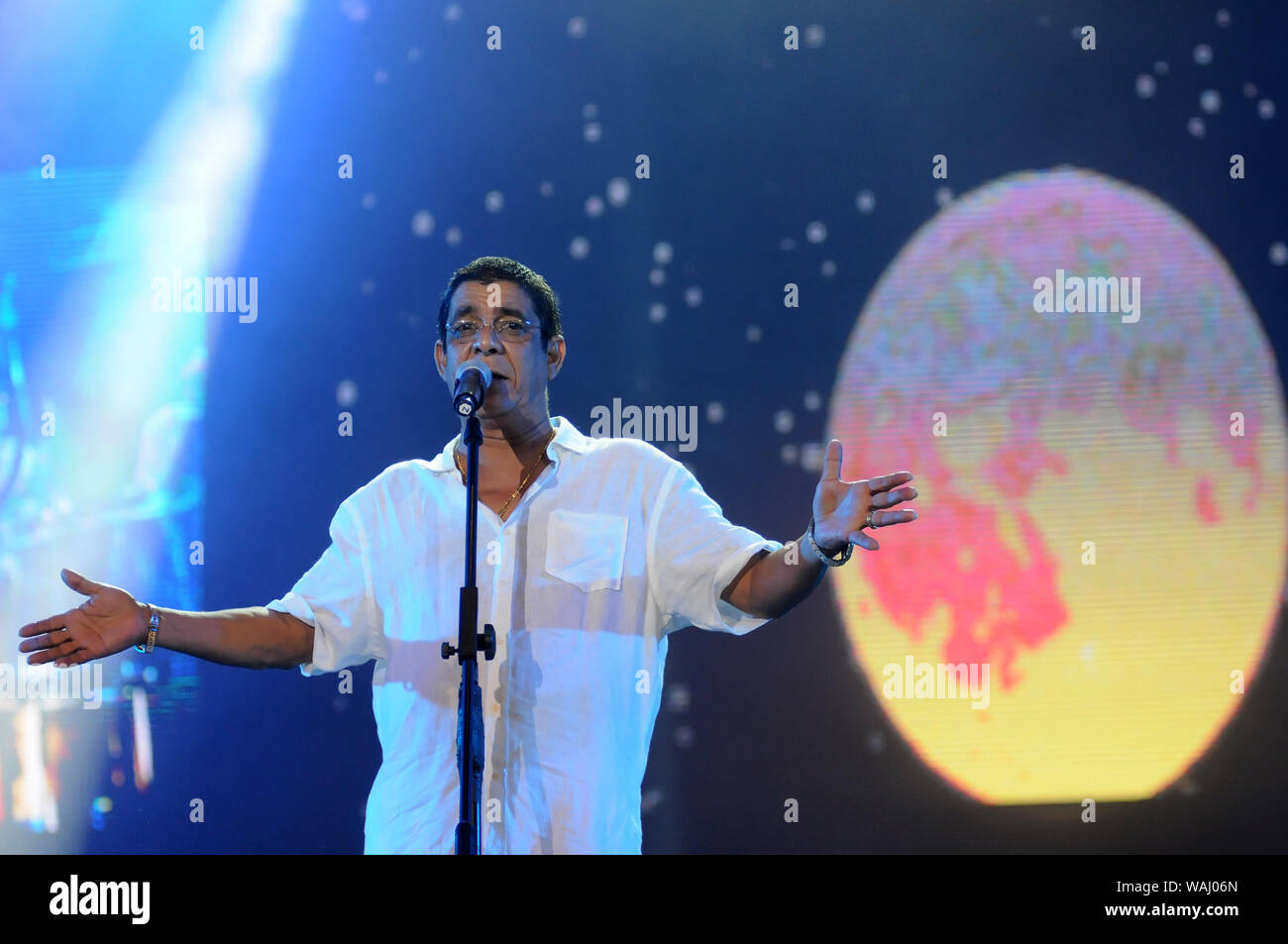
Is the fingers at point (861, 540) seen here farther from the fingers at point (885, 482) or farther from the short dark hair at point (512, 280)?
the short dark hair at point (512, 280)

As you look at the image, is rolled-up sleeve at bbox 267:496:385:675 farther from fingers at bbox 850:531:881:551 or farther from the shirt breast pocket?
fingers at bbox 850:531:881:551

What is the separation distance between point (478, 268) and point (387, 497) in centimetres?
50

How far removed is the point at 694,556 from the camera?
2275mm

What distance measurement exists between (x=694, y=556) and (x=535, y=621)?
32cm

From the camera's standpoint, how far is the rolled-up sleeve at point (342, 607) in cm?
235

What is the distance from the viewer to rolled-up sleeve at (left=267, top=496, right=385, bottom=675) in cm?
235

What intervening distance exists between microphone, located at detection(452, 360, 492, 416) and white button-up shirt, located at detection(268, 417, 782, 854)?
0.41 meters

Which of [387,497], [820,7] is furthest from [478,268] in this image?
[820,7]

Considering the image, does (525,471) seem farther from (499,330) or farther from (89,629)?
(89,629)

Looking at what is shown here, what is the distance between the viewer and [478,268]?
7.96 feet

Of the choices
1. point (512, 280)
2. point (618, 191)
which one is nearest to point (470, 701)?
point (512, 280)

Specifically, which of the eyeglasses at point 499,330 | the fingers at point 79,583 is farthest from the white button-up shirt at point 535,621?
the fingers at point 79,583

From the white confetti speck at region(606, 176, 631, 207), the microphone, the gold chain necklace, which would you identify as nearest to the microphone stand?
the microphone

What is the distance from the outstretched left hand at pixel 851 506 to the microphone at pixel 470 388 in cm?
59
